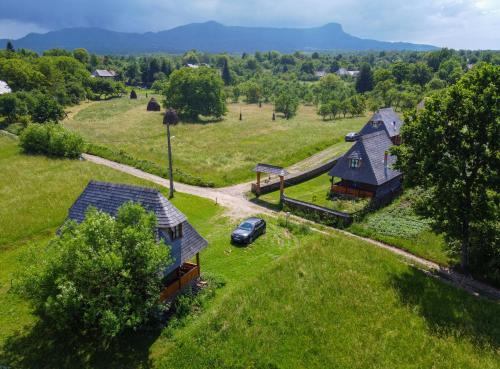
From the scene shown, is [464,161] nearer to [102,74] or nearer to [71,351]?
[71,351]

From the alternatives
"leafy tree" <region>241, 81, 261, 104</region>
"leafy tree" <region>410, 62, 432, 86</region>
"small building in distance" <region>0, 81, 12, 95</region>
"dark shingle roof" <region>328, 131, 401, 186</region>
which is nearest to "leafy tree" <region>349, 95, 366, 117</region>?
"leafy tree" <region>241, 81, 261, 104</region>

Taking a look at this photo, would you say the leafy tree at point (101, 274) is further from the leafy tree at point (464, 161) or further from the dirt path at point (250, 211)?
the leafy tree at point (464, 161)

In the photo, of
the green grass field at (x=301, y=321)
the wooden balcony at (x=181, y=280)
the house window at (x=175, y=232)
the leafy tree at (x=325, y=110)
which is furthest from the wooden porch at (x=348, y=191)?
the leafy tree at (x=325, y=110)

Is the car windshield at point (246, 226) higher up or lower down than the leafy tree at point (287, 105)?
higher up

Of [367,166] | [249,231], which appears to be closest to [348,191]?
[367,166]

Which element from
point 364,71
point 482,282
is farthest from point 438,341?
point 364,71
